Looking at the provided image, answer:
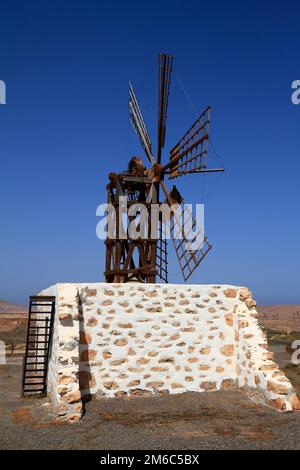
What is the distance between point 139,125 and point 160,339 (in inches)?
342

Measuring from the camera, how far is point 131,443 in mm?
5629

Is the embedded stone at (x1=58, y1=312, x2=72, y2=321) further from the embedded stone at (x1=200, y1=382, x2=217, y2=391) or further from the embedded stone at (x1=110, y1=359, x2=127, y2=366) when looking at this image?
the embedded stone at (x1=200, y1=382, x2=217, y2=391)

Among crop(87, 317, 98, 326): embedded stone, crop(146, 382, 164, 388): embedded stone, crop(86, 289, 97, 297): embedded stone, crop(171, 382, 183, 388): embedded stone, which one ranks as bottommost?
crop(171, 382, 183, 388): embedded stone

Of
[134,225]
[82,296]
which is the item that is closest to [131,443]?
[82,296]

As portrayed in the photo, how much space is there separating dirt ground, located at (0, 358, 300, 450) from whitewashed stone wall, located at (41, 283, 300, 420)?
0.36 meters

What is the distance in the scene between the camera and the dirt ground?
5.62 meters

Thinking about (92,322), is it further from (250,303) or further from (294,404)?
(294,404)

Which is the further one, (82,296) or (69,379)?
(82,296)

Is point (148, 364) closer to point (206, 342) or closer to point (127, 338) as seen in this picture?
point (127, 338)

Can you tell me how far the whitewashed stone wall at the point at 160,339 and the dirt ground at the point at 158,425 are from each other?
362 millimetres

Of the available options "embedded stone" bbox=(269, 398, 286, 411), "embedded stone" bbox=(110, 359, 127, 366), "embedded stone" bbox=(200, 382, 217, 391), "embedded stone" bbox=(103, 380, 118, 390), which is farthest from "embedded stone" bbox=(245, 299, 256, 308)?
"embedded stone" bbox=(103, 380, 118, 390)

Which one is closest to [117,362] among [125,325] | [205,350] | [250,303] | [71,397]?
[125,325]
